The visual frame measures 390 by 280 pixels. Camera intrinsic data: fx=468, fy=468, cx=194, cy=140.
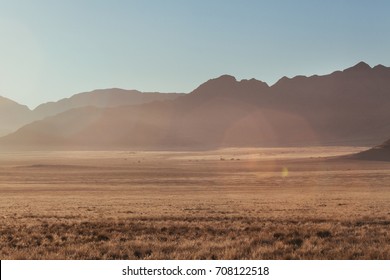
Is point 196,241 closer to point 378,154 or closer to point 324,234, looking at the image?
point 324,234

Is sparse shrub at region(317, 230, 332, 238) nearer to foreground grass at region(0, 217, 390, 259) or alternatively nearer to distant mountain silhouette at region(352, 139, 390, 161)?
foreground grass at region(0, 217, 390, 259)

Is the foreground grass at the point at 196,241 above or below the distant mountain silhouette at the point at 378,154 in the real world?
above

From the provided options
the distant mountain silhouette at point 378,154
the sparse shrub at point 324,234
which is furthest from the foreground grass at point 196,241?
the distant mountain silhouette at point 378,154

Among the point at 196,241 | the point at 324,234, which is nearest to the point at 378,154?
the point at 324,234

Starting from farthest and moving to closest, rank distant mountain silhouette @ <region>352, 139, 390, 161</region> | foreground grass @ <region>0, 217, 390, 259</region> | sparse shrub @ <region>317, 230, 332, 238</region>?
distant mountain silhouette @ <region>352, 139, 390, 161</region>
sparse shrub @ <region>317, 230, 332, 238</region>
foreground grass @ <region>0, 217, 390, 259</region>

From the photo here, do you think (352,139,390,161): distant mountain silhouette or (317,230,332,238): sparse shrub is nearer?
(317,230,332,238): sparse shrub

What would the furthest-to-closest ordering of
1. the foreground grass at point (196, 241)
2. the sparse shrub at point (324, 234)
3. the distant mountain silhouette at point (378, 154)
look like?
the distant mountain silhouette at point (378, 154) < the sparse shrub at point (324, 234) < the foreground grass at point (196, 241)

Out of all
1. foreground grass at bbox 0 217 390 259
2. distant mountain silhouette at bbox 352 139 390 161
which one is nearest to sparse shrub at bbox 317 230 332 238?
foreground grass at bbox 0 217 390 259

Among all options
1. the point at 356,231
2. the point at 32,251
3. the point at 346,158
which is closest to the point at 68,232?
the point at 32,251

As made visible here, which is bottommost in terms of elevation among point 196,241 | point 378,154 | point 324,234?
point 378,154

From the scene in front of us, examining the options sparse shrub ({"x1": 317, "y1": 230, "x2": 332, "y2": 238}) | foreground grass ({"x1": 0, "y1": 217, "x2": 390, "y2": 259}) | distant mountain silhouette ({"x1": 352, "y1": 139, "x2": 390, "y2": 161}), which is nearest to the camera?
foreground grass ({"x1": 0, "y1": 217, "x2": 390, "y2": 259})

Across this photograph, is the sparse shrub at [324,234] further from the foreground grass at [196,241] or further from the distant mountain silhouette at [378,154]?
the distant mountain silhouette at [378,154]

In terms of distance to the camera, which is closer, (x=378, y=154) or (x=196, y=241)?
(x=196, y=241)
